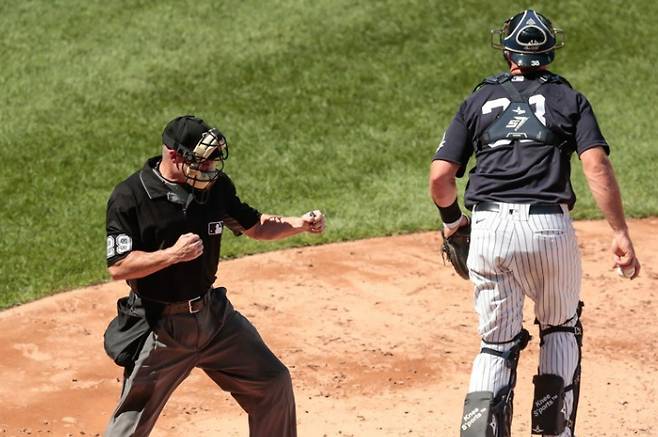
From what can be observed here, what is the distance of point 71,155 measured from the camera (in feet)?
40.2

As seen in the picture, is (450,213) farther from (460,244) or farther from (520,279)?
(520,279)

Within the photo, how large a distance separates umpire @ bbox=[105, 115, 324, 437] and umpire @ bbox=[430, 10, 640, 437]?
107 cm

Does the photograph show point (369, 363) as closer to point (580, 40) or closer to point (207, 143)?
point (207, 143)

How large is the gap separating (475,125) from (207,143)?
4.38ft

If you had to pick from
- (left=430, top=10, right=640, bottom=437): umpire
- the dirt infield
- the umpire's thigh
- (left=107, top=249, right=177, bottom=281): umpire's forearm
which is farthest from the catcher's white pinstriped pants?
(left=107, top=249, right=177, bottom=281): umpire's forearm

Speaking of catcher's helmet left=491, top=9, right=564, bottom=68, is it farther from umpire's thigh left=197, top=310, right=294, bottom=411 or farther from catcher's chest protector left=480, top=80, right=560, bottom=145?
umpire's thigh left=197, top=310, right=294, bottom=411

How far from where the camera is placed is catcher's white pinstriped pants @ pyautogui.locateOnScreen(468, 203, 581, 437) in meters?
5.56

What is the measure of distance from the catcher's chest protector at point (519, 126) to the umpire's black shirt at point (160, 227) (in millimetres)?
1399

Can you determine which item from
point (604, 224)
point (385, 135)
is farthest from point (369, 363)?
point (385, 135)

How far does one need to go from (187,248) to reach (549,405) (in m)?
1.92

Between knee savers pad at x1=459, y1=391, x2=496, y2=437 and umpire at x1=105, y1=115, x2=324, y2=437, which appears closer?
umpire at x1=105, y1=115, x2=324, y2=437

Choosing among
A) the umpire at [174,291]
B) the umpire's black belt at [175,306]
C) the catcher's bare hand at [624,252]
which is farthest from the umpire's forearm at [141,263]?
the catcher's bare hand at [624,252]

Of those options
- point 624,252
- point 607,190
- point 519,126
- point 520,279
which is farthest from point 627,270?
point 519,126

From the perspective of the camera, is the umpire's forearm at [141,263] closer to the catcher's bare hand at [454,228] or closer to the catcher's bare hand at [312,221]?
the catcher's bare hand at [312,221]
